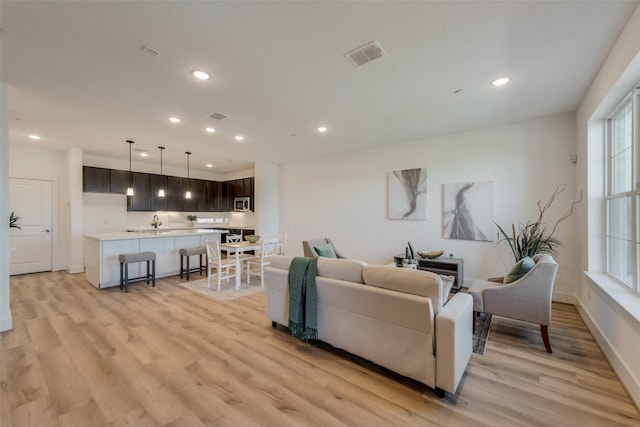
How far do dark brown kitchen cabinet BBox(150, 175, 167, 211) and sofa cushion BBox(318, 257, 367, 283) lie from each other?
262 inches

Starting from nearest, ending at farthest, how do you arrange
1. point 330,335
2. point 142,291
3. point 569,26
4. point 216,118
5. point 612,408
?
point 612,408, point 569,26, point 330,335, point 216,118, point 142,291

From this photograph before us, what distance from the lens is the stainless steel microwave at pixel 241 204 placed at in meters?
8.31

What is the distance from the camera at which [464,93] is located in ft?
10.5

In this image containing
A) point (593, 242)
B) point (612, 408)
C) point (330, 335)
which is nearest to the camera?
point (612, 408)

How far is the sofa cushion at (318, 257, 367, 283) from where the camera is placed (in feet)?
8.02

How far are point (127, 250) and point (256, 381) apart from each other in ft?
14.2

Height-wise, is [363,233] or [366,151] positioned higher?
[366,151]

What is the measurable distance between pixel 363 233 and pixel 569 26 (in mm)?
4487

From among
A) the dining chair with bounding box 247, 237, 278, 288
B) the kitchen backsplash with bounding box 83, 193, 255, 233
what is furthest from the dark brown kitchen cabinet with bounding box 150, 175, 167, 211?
the dining chair with bounding box 247, 237, 278, 288

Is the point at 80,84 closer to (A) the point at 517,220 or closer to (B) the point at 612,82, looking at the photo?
(B) the point at 612,82

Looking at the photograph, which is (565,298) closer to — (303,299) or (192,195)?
(303,299)

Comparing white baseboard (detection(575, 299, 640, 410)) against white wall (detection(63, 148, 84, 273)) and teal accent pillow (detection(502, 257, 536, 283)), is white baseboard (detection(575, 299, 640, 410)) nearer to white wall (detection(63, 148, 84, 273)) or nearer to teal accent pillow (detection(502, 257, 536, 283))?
teal accent pillow (detection(502, 257, 536, 283))

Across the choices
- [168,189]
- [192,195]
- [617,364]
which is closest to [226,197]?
[192,195]

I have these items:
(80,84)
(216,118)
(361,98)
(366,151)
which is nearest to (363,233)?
(366,151)
